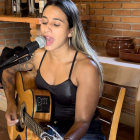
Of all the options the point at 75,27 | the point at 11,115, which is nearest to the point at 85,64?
the point at 75,27

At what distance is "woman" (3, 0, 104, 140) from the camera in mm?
1323

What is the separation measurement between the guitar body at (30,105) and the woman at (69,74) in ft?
0.18

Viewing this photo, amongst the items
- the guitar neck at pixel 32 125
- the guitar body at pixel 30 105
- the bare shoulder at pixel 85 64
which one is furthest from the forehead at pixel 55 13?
the guitar neck at pixel 32 125

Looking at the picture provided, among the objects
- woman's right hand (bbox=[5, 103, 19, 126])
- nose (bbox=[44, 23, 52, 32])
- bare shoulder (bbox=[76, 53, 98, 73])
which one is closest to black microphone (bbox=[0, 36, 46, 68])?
nose (bbox=[44, 23, 52, 32])

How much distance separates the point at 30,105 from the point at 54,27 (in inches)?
16.9

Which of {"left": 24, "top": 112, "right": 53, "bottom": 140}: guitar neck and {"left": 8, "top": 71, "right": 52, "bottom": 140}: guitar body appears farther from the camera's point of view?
{"left": 8, "top": 71, "right": 52, "bottom": 140}: guitar body

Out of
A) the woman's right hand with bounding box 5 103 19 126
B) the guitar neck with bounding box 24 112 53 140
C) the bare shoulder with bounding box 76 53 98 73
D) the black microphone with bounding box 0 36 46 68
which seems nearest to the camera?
the black microphone with bounding box 0 36 46 68

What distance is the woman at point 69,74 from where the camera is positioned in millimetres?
1323

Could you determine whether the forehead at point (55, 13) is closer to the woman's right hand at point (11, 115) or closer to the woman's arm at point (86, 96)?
the woman's arm at point (86, 96)

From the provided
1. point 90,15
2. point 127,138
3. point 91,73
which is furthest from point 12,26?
point 91,73

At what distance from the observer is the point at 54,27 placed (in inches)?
53.6

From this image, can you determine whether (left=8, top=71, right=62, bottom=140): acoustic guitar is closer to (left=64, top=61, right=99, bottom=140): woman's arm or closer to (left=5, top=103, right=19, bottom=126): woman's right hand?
(left=5, top=103, right=19, bottom=126): woman's right hand

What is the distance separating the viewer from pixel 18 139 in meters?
1.60

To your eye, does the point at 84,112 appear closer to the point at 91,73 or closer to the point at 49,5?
the point at 91,73
